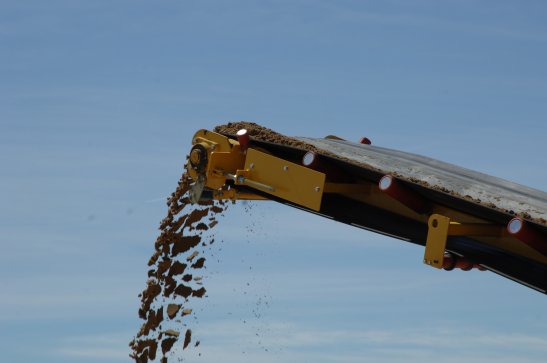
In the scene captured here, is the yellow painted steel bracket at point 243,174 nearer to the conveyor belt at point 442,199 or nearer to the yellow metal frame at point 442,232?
the conveyor belt at point 442,199

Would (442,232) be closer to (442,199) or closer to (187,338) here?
(442,199)

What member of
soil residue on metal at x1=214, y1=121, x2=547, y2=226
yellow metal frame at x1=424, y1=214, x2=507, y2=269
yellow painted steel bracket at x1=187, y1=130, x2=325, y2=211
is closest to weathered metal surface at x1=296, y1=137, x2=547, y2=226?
soil residue on metal at x1=214, y1=121, x2=547, y2=226

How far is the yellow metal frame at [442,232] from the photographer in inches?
255

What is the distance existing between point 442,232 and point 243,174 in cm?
181

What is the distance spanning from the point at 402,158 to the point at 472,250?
145 cm

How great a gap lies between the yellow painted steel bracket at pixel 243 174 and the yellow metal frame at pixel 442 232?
3.12 ft

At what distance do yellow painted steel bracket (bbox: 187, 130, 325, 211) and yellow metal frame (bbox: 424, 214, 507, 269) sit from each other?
0.95m

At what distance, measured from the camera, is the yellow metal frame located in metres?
6.47

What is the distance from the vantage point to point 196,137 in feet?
26.4

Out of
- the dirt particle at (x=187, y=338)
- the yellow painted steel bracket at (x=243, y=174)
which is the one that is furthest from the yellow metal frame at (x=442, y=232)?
the dirt particle at (x=187, y=338)

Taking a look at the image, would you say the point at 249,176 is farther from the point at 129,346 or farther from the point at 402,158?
the point at 129,346

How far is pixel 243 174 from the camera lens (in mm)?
7602

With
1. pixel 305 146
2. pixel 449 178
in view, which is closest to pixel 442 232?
pixel 449 178

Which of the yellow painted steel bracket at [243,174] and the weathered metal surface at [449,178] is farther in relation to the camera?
the yellow painted steel bracket at [243,174]
